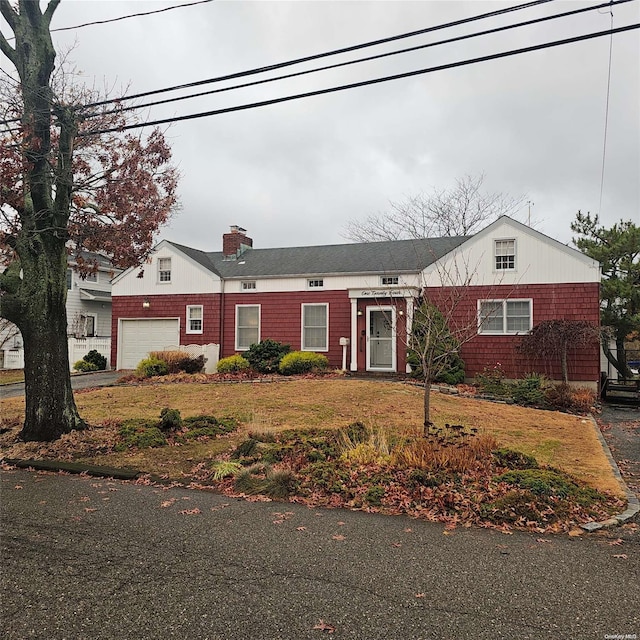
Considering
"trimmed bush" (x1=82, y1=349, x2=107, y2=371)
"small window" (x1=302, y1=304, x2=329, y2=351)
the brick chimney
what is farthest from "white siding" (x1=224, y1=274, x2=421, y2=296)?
"trimmed bush" (x1=82, y1=349, x2=107, y2=371)

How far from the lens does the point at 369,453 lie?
7.05 metres

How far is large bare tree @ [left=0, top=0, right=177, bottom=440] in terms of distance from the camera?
8.47 meters

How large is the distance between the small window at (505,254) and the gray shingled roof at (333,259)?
1759mm

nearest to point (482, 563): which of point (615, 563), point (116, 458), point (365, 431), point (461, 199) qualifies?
point (615, 563)

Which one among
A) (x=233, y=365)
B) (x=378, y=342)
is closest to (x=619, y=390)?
(x=378, y=342)

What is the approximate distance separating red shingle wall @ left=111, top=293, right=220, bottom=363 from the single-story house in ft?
0.14

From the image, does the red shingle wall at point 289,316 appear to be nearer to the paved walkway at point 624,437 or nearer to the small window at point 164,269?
the small window at point 164,269

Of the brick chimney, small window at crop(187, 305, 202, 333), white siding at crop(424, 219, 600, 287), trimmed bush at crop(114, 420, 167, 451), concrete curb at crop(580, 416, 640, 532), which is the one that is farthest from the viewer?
the brick chimney

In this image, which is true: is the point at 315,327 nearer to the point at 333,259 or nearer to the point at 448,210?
the point at 333,259

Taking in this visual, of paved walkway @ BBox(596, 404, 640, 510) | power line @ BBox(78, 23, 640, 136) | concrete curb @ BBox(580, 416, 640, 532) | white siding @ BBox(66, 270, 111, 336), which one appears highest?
power line @ BBox(78, 23, 640, 136)

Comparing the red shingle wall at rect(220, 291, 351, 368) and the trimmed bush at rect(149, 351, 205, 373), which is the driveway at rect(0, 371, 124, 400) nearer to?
the trimmed bush at rect(149, 351, 205, 373)

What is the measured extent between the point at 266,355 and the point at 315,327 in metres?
2.25

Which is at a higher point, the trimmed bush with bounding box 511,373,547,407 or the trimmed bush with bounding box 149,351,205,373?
the trimmed bush with bounding box 149,351,205,373

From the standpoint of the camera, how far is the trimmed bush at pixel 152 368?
57.4ft
